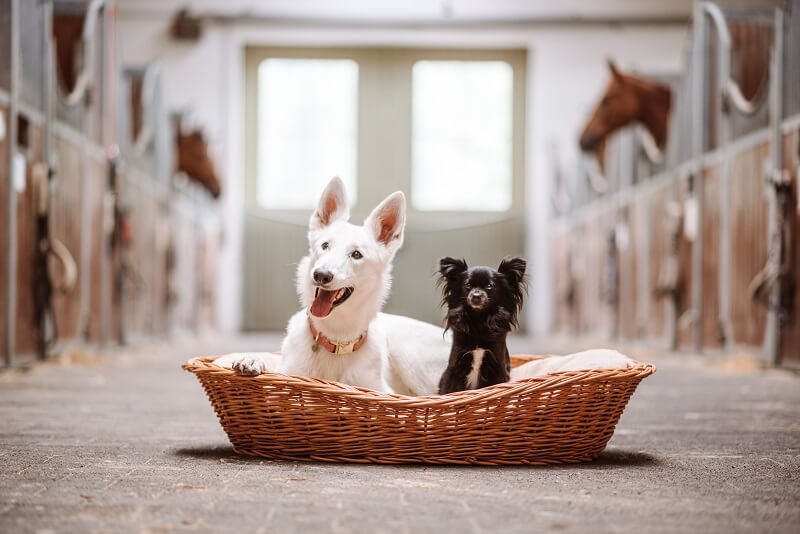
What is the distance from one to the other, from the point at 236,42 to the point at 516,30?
450 cm

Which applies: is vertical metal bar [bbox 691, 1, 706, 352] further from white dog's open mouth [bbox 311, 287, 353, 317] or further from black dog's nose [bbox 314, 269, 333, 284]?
black dog's nose [bbox 314, 269, 333, 284]

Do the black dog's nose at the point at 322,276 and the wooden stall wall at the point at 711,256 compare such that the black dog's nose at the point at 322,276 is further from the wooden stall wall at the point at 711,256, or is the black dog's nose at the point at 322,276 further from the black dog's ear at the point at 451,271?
the wooden stall wall at the point at 711,256

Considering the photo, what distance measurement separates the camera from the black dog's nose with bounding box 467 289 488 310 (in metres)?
2.45

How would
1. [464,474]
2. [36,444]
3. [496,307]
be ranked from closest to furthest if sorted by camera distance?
[464,474]
[496,307]
[36,444]

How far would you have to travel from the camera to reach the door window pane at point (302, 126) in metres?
14.9

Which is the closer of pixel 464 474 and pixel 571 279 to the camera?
pixel 464 474

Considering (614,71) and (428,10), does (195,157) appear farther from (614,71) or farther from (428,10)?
(428,10)

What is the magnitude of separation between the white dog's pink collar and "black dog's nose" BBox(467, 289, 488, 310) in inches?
14.5

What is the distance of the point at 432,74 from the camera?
15.1 meters

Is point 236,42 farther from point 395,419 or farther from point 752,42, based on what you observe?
point 395,419

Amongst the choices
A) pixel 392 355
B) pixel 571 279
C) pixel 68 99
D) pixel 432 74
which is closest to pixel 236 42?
pixel 432 74

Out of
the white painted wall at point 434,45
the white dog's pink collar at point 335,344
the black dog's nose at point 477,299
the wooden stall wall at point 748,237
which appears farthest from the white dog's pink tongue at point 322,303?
the white painted wall at point 434,45

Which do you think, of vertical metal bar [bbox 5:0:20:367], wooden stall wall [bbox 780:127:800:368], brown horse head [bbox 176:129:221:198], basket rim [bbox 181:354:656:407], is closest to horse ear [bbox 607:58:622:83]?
wooden stall wall [bbox 780:127:800:368]

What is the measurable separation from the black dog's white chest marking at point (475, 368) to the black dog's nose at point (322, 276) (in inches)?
18.3
